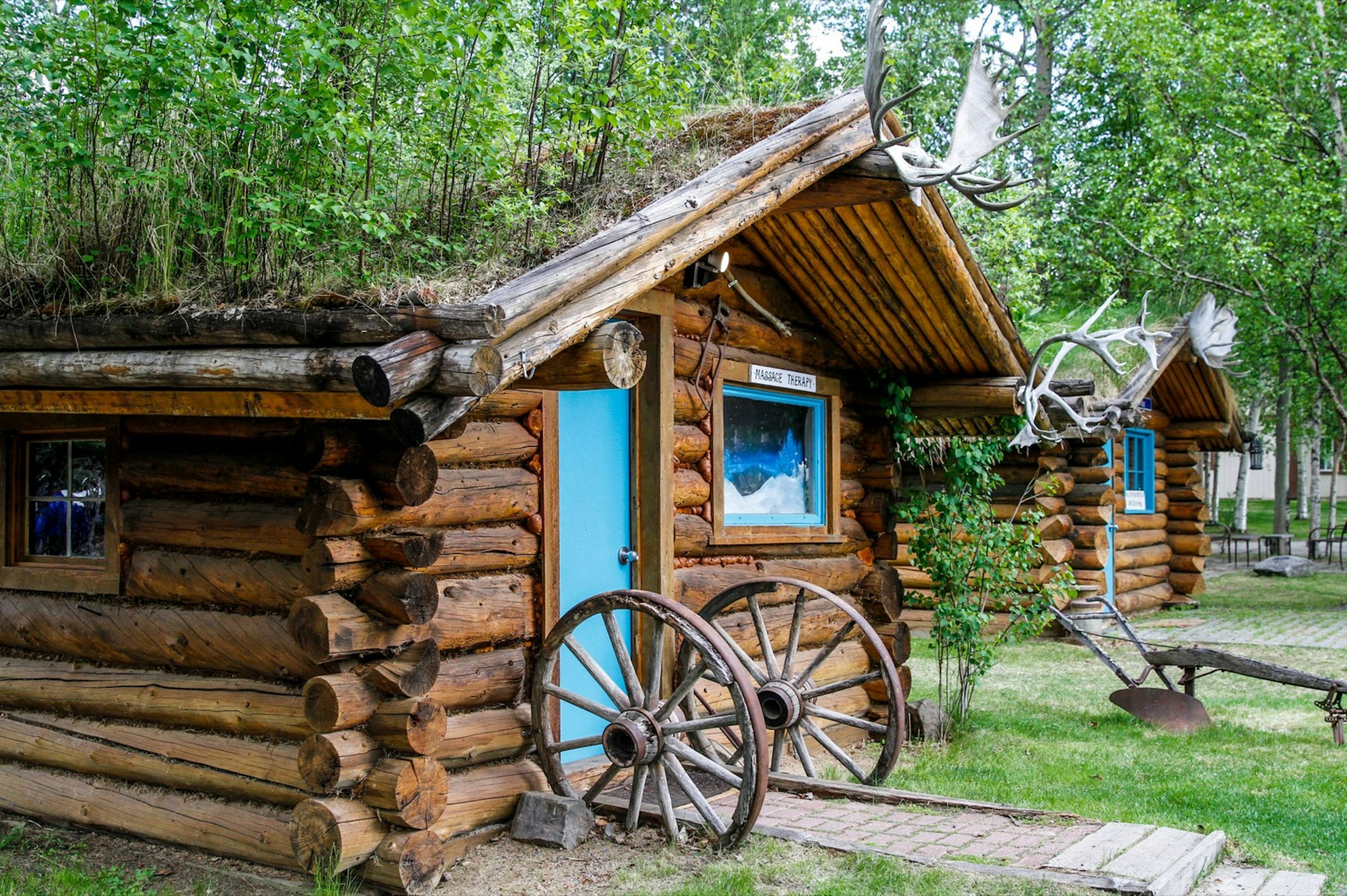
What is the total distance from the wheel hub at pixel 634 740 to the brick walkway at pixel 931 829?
32.8 inches

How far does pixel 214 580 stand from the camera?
602 cm

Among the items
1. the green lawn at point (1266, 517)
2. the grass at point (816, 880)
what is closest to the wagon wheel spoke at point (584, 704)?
the grass at point (816, 880)

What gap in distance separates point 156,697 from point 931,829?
4.13 m

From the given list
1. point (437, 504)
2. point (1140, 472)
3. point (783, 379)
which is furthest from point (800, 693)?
point (1140, 472)

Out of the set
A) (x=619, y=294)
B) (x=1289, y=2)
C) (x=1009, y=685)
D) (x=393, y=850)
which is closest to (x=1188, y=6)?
(x=1289, y=2)

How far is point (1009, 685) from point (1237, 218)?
33.2 ft

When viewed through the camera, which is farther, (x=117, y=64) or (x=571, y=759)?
→ (x=571, y=759)

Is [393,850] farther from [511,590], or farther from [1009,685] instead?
[1009,685]

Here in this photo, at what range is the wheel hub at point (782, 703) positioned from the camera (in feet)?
22.9

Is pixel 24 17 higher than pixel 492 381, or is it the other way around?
pixel 24 17

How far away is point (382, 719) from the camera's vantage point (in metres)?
5.29

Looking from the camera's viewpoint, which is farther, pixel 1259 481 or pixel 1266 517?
pixel 1259 481

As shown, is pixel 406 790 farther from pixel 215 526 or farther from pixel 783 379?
pixel 783 379

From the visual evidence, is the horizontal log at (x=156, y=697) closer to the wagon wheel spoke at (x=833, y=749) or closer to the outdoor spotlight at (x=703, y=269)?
the wagon wheel spoke at (x=833, y=749)
